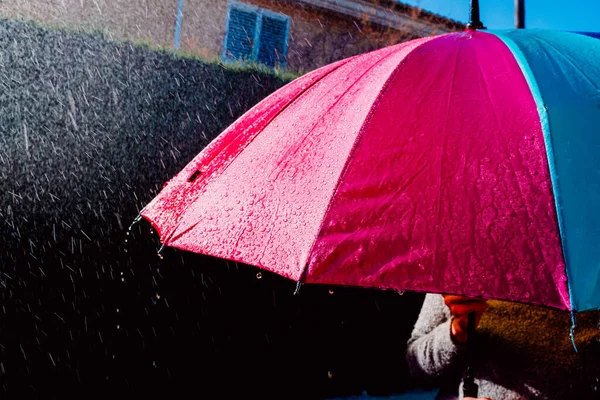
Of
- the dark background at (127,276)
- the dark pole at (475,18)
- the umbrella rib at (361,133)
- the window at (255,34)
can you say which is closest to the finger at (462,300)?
the umbrella rib at (361,133)

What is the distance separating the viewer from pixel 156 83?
14.4 ft

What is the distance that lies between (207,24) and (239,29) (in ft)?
2.18

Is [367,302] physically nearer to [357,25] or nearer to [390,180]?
[390,180]

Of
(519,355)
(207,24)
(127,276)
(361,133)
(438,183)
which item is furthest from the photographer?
(207,24)

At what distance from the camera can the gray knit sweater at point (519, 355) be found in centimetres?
189

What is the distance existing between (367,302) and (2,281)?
3.12m

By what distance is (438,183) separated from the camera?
3.79ft

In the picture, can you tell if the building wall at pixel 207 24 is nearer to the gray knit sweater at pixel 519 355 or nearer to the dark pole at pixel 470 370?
the gray knit sweater at pixel 519 355

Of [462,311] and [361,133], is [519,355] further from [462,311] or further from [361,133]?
[361,133]

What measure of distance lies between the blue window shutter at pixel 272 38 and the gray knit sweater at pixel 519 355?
8770 mm

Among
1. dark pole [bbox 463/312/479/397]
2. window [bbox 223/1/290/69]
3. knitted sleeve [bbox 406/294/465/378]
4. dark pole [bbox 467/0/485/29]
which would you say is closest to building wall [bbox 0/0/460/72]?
window [bbox 223/1/290/69]

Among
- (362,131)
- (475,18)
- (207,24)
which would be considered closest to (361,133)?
(362,131)

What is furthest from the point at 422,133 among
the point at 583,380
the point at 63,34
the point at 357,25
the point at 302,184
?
the point at 357,25

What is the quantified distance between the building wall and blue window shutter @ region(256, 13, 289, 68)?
0.16m
